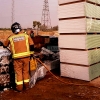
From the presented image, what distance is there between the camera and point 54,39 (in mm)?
12906

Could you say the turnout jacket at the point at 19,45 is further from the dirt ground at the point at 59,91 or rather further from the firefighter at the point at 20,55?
the dirt ground at the point at 59,91

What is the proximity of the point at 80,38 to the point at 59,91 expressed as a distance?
1.72 meters

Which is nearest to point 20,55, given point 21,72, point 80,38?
point 21,72

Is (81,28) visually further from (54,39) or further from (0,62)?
(54,39)

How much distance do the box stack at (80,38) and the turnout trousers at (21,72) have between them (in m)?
1.44

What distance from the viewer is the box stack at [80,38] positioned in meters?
5.32

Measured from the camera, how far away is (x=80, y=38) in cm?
539

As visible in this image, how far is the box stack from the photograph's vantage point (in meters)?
5.32

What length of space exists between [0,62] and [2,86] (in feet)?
2.24

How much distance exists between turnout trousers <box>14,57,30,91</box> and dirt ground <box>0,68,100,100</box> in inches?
8.4

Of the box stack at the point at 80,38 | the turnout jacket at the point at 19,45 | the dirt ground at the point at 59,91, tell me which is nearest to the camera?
the dirt ground at the point at 59,91

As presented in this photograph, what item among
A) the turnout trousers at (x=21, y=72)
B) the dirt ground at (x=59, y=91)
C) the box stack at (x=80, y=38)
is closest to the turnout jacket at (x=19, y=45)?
the turnout trousers at (x=21, y=72)

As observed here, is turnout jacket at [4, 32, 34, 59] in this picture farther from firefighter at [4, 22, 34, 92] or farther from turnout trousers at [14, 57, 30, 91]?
turnout trousers at [14, 57, 30, 91]

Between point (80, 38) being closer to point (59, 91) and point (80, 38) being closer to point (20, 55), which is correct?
point (59, 91)
